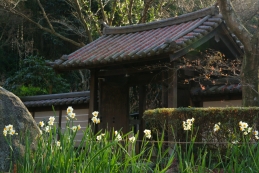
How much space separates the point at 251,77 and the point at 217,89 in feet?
7.79

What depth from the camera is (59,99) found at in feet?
42.1

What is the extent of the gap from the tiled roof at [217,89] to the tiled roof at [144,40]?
3.82 ft

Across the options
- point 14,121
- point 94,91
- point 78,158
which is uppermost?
point 94,91

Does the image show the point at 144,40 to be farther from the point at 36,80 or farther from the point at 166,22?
the point at 36,80

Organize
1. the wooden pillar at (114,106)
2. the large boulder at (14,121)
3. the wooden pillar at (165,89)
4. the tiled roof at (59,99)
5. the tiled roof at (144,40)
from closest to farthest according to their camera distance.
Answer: the large boulder at (14,121), the tiled roof at (144,40), the wooden pillar at (165,89), the wooden pillar at (114,106), the tiled roof at (59,99)

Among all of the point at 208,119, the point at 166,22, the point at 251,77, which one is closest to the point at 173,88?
the point at 251,77

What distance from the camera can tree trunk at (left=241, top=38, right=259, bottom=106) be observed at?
707cm

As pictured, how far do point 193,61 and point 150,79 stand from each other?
142 cm

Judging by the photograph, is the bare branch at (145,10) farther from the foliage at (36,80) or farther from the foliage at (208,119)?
the foliage at (208,119)

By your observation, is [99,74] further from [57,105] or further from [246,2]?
[246,2]

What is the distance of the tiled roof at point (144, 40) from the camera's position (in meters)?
8.90

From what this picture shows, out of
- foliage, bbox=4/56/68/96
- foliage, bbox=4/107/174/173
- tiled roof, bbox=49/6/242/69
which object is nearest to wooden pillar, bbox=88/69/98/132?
tiled roof, bbox=49/6/242/69

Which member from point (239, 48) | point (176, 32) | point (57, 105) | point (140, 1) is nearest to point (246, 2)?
point (140, 1)

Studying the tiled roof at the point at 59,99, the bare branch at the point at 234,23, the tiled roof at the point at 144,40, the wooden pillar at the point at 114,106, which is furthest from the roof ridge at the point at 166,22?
the bare branch at the point at 234,23
